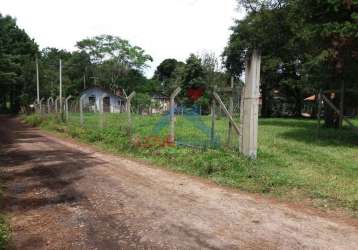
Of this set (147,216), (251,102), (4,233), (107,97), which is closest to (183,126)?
(251,102)

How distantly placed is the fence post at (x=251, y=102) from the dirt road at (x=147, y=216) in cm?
214

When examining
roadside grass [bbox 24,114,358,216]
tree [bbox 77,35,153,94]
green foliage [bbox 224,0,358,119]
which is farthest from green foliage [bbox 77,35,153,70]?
roadside grass [bbox 24,114,358,216]

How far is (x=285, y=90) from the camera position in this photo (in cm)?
4922

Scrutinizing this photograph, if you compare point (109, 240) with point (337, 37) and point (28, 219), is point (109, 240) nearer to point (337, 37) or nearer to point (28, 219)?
point (28, 219)

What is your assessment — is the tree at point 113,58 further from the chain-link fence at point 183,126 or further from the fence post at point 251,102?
the fence post at point 251,102

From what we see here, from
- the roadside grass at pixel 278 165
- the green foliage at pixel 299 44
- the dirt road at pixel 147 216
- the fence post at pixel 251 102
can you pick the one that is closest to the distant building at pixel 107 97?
the green foliage at pixel 299 44

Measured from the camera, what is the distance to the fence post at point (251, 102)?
9.93m

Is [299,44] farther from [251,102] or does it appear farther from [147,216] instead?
[147,216]

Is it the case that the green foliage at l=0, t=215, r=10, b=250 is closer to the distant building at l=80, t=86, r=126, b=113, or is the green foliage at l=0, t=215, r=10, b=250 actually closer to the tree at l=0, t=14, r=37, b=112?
the tree at l=0, t=14, r=37, b=112

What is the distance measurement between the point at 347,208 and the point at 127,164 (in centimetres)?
587

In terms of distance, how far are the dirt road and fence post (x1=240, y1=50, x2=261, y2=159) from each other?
7.02ft

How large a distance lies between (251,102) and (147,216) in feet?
16.9

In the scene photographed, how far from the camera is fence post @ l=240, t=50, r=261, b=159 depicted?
993 cm

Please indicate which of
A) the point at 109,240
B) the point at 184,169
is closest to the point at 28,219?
the point at 109,240
